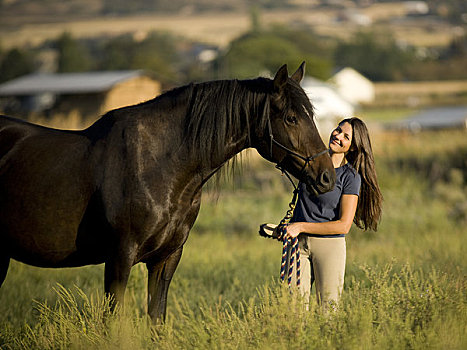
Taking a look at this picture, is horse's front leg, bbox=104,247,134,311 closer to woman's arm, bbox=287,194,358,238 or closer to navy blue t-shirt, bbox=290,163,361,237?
woman's arm, bbox=287,194,358,238

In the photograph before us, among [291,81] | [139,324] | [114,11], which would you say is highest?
[114,11]

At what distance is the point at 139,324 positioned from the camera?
13.7 ft

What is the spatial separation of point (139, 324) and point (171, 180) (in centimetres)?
103

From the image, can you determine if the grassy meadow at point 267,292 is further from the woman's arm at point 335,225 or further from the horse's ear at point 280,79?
the horse's ear at point 280,79

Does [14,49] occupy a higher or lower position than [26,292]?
higher

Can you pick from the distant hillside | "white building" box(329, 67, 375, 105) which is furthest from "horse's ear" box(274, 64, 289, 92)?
the distant hillside

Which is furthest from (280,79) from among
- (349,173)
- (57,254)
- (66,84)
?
(66,84)

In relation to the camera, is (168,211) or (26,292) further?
(26,292)

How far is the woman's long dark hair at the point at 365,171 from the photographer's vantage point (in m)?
4.37

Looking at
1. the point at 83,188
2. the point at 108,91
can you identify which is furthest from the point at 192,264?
the point at 108,91

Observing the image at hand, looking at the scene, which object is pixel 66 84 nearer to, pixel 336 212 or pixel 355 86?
pixel 336 212

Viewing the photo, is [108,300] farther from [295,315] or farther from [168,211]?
[295,315]

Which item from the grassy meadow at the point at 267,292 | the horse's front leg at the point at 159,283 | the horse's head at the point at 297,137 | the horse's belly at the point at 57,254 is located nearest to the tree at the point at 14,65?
the grassy meadow at the point at 267,292

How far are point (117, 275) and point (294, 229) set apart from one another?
4.20 feet
